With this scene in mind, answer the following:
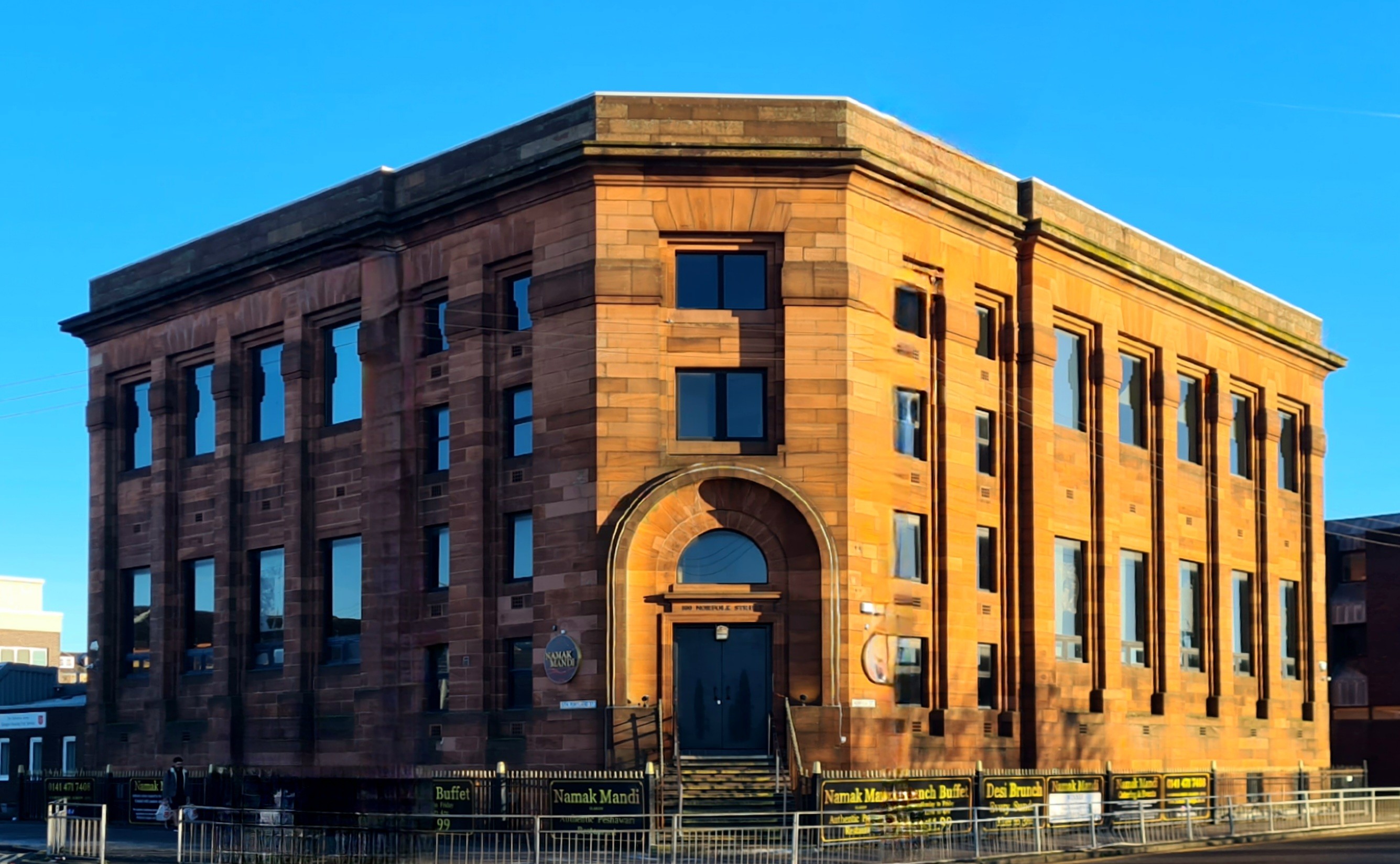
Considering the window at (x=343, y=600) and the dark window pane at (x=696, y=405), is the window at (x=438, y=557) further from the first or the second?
the dark window pane at (x=696, y=405)

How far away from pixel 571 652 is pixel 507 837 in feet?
22.4

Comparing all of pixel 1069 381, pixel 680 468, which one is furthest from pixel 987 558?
pixel 680 468

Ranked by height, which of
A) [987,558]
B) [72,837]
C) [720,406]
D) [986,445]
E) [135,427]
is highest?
[135,427]

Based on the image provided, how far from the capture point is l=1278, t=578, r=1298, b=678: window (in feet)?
186

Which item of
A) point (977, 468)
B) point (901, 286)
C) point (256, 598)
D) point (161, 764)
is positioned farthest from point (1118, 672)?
point (161, 764)

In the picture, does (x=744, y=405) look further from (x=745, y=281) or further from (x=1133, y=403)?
(x=1133, y=403)

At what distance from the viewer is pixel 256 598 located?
158 feet

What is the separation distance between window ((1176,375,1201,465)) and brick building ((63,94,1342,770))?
0.22m

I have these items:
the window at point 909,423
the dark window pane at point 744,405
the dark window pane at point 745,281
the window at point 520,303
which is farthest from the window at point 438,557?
the window at point 909,423

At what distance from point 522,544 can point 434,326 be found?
253 inches

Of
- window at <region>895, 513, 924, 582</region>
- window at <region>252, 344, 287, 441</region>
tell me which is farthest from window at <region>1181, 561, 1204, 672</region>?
window at <region>252, 344, 287, 441</region>

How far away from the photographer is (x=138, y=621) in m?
51.8

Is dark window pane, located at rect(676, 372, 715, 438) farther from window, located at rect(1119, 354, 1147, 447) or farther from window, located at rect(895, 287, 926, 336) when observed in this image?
window, located at rect(1119, 354, 1147, 447)

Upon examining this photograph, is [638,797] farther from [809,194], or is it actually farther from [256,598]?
[256,598]
